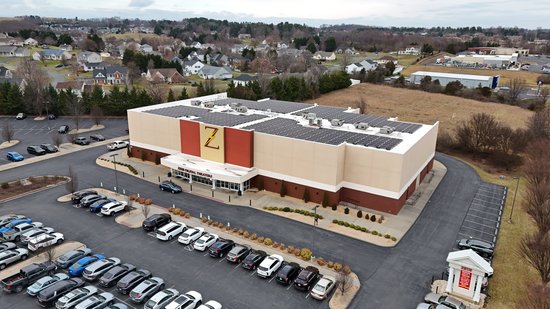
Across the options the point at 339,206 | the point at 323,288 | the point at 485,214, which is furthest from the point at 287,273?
the point at 485,214

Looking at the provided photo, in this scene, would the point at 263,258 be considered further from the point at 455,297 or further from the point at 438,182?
the point at 438,182

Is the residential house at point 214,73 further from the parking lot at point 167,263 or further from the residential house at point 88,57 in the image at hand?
the parking lot at point 167,263

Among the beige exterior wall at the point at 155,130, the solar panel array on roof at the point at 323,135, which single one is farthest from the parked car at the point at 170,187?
the solar panel array on roof at the point at 323,135

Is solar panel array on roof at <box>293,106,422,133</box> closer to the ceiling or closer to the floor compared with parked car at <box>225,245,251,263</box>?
closer to the ceiling

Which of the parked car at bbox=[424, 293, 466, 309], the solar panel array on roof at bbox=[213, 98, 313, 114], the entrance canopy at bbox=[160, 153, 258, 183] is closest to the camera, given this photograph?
the parked car at bbox=[424, 293, 466, 309]

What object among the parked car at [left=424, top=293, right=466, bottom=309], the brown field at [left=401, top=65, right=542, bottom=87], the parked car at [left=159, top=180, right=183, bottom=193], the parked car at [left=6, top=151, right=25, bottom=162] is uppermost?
the brown field at [left=401, top=65, right=542, bottom=87]

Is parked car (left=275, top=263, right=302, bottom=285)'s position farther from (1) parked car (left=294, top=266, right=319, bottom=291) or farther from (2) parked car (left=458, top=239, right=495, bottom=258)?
(2) parked car (left=458, top=239, right=495, bottom=258)

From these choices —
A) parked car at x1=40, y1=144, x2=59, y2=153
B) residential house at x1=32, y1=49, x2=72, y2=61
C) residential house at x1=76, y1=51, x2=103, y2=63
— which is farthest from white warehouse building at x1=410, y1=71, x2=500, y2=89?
residential house at x1=32, y1=49, x2=72, y2=61

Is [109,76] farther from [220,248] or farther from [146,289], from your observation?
[146,289]

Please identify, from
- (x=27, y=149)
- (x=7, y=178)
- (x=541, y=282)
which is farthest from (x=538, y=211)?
(x=27, y=149)
